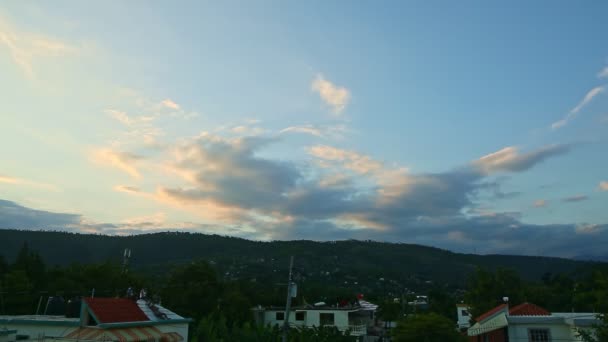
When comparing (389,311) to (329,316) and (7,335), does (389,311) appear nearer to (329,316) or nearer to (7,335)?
(329,316)

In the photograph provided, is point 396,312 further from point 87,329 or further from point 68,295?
point 87,329

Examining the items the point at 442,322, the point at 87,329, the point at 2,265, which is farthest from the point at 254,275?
Answer: the point at 87,329

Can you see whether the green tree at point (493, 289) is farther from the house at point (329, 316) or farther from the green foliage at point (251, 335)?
the green foliage at point (251, 335)

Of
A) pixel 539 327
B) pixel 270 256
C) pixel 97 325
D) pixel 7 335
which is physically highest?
pixel 270 256

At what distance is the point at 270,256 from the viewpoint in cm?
15188

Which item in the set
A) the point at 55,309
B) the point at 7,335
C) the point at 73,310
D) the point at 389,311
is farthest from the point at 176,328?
the point at 389,311

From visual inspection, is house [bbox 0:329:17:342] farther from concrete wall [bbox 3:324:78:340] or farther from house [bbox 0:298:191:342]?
concrete wall [bbox 3:324:78:340]

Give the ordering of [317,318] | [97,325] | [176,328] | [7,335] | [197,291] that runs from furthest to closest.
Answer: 1. [197,291]
2. [317,318]
3. [176,328]
4. [97,325]
5. [7,335]

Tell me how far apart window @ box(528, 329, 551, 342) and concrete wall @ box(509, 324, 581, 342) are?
0.72ft

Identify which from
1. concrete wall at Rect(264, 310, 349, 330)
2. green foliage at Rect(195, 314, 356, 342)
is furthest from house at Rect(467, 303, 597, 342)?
concrete wall at Rect(264, 310, 349, 330)

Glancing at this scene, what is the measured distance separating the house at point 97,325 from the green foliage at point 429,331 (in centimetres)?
2123

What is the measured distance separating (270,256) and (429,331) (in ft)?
372

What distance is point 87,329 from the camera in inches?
1097

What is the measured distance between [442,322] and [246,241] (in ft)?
436
